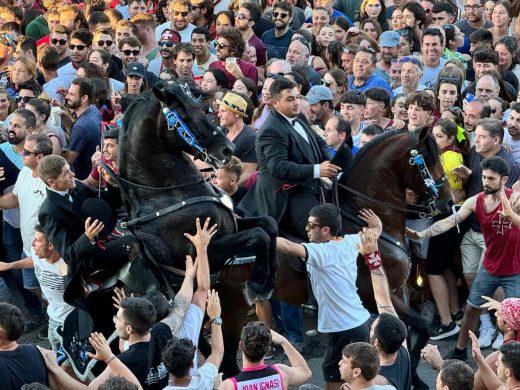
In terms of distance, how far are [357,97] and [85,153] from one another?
2.97 m

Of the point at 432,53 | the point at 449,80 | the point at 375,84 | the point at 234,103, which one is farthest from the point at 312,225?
the point at 432,53

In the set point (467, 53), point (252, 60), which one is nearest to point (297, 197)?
point (252, 60)

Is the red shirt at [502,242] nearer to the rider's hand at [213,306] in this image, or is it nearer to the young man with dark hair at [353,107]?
the young man with dark hair at [353,107]

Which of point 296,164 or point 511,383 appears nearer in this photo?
point 511,383

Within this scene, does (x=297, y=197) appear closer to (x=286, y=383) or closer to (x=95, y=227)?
(x=95, y=227)

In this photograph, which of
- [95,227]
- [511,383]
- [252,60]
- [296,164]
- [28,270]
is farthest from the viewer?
[252,60]

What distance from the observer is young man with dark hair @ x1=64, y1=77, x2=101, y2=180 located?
14133mm

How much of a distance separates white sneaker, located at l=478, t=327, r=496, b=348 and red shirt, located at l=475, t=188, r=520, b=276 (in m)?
0.73

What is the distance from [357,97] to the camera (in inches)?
551

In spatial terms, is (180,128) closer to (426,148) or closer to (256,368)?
(256,368)

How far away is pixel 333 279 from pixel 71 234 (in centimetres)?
209

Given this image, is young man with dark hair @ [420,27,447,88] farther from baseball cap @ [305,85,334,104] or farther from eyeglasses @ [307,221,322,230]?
eyeglasses @ [307,221,322,230]

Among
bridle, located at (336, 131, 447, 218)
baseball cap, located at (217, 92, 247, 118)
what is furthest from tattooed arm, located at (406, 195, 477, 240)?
baseball cap, located at (217, 92, 247, 118)

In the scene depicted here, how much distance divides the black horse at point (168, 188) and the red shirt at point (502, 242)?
2.90 metres
